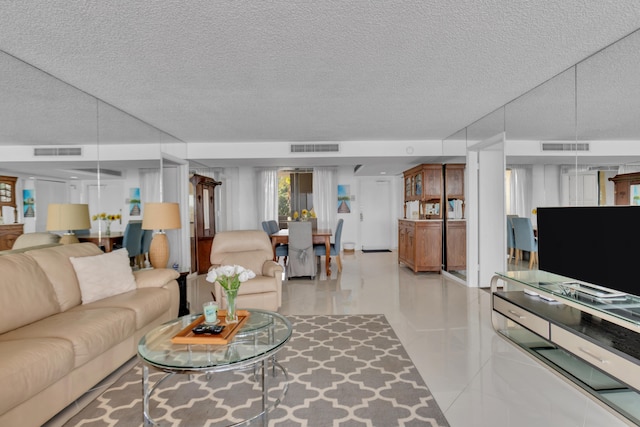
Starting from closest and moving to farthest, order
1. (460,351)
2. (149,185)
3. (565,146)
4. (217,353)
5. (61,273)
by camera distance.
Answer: (217,353)
(61,273)
(460,351)
(565,146)
(149,185)

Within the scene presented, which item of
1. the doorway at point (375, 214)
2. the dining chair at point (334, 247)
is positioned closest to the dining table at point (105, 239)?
the dining chair at point (334, 247)

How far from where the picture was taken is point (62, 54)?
276 centimetres

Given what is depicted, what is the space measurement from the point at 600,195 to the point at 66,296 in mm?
4305

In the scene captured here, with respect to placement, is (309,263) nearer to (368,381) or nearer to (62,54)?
(368,381)

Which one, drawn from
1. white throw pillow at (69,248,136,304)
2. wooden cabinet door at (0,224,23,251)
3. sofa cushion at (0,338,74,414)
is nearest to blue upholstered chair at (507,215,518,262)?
white throw pillow at (69,248,136,304)

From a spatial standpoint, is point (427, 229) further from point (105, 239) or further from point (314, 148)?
point (105, 239)

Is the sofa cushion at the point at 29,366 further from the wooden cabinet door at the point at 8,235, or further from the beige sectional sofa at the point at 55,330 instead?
the wooden cabinet door at the point at 8,235

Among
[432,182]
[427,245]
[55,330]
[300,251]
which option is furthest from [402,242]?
[55,330]

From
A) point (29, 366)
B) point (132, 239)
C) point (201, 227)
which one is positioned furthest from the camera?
point (201, 227)

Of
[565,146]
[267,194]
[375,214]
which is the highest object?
[565,146]

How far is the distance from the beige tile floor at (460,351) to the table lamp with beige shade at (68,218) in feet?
7.71

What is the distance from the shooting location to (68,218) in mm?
3453

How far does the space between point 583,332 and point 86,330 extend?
10.5 feet

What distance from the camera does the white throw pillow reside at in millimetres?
2979
